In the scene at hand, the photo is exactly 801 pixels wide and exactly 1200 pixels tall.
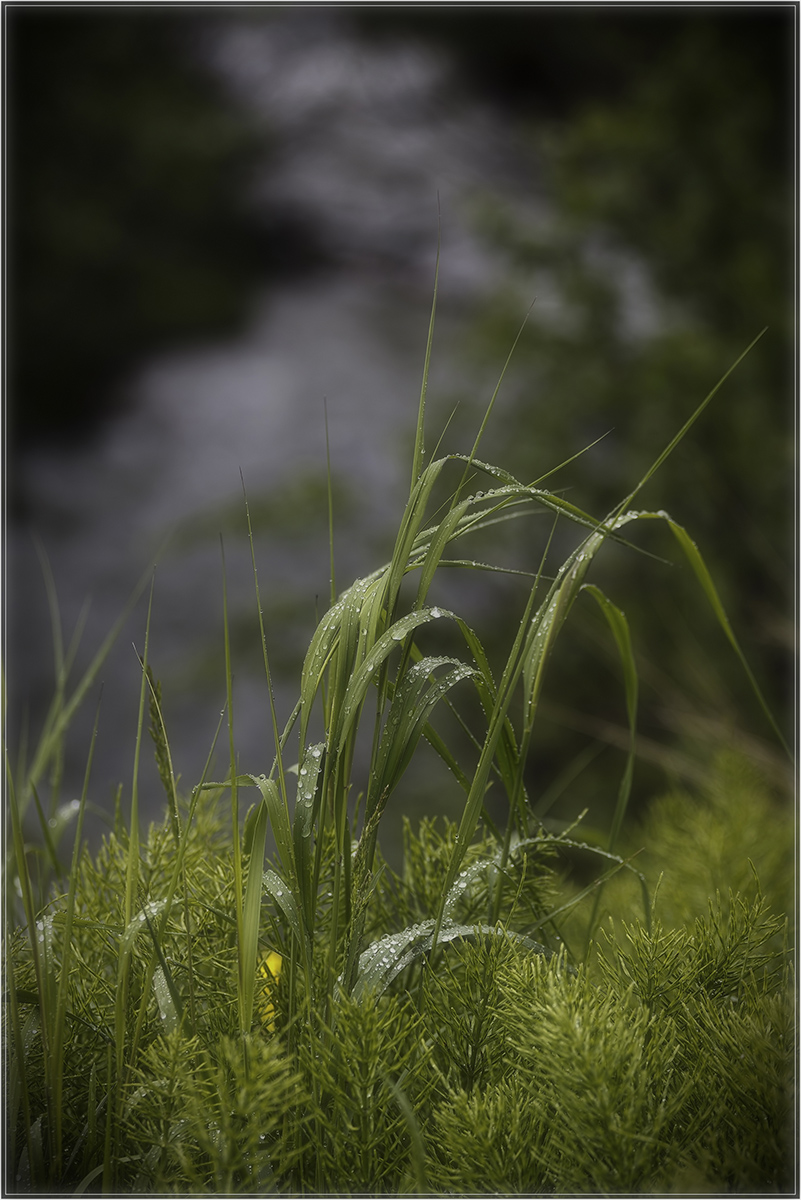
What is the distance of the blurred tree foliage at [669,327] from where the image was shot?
217 cm

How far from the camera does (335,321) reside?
4.18 metres

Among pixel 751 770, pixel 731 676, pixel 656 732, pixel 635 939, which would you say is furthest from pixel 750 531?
pixel 635 939

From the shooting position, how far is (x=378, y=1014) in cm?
38

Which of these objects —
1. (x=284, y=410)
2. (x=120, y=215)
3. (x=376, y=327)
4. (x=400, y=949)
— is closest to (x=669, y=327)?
(x=284, y=410)

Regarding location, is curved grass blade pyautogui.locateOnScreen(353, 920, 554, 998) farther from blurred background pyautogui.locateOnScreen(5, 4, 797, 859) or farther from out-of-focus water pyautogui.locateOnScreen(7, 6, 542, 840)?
out-of-focus water pyautogui.locateOnScreen(7, 6, 542, 840)

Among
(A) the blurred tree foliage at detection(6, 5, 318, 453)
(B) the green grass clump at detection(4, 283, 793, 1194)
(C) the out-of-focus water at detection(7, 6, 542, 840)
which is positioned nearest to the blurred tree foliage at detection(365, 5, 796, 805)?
(C) the out-of-focus water at detection(7, 6, 542, 840)

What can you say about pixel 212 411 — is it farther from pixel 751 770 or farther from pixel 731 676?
pixel 751 770

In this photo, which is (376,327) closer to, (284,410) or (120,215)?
(284,410)

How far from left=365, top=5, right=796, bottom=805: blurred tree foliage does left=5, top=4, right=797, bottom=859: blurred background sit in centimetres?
1

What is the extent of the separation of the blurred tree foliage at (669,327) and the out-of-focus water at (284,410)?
11.4 inches

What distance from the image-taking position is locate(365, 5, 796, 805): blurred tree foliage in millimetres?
Answer: 2170

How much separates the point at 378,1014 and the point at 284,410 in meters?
3.62

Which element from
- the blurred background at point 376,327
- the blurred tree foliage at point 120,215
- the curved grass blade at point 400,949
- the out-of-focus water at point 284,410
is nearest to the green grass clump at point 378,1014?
the curved grass blade at point 400,949

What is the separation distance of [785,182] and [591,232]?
0.58m
